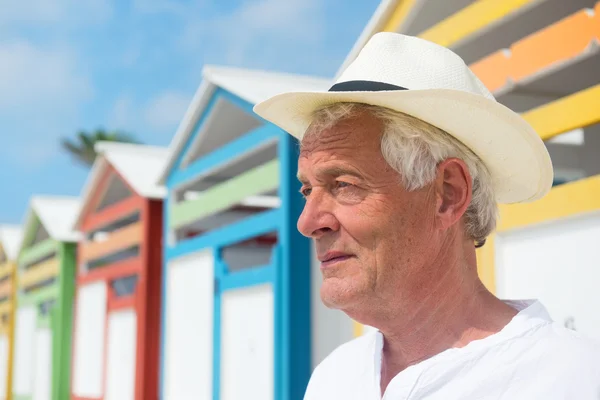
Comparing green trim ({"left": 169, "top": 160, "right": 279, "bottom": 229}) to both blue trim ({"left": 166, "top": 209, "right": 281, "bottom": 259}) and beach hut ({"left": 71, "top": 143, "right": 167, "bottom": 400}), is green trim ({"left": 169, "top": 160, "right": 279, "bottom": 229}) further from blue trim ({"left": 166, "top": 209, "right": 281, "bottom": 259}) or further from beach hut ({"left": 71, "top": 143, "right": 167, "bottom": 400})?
beach hut ({"left": 71, "top": 143, "right": 167, "bottom": 400})

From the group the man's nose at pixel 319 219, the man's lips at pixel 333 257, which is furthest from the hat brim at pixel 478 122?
the man's lips at pixel 333 257

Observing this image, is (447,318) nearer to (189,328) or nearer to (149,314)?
(189,328)

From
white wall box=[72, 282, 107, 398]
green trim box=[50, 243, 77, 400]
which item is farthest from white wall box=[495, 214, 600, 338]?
green trim box=[50, 243, 77, 400]

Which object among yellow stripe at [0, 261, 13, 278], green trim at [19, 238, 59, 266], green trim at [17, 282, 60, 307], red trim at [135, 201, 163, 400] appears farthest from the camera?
yellow stripe at [0, 261, 13, 278]

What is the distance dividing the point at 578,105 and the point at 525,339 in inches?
65.5

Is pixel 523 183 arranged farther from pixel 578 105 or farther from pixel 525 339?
pixel 578 105

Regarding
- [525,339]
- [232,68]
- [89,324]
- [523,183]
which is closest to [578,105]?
[523,183]

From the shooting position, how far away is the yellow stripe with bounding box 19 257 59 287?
9641 mm

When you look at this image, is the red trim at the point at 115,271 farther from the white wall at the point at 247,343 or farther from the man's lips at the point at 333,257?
the man's lips at the point at 333,257

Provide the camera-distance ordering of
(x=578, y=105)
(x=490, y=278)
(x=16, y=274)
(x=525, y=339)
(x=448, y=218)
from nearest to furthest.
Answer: (x=525, y=339), (x=448, y=218), (x=578, y=105), (x=490, y=278), (x=16, y=274)

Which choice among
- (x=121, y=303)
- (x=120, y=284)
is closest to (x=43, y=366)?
(x=120, y=284)

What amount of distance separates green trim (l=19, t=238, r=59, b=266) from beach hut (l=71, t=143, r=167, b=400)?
0.84 meters

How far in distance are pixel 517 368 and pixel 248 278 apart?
11.7 ft

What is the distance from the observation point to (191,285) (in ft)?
20.2
